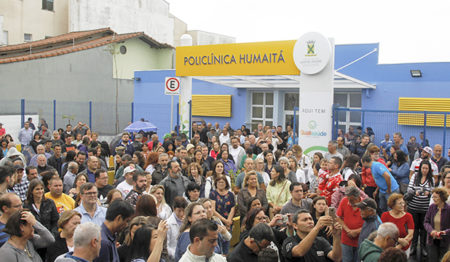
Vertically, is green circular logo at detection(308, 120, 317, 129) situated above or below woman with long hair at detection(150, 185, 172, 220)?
above

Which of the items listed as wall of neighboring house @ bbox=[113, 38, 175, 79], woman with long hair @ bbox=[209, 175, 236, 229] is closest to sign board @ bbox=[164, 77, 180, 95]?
woman with long hair @ bbox=[209, 175, 236, 229]

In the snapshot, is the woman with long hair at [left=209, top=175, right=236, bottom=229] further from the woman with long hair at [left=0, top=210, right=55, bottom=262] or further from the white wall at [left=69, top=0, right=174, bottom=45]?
the white wall at [left=69, top=0, right=174, bottom=45]

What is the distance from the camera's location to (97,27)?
3447cm

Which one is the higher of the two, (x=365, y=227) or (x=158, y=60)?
(x=158, y=60)

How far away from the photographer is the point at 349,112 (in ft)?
63.0

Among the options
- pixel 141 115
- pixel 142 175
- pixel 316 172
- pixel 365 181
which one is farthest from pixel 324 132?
pixel 141 115

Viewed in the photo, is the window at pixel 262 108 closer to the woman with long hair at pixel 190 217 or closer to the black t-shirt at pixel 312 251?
the woman with long hair at pixel 190 217

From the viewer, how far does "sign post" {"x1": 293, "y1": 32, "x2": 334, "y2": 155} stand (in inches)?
→ 503

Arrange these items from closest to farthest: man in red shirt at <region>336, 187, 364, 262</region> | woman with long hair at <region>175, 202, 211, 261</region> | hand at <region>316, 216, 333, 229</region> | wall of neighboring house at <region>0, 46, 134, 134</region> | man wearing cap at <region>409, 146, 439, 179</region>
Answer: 1. hand at <region>316, 216, 333, 229</region>
2. woman with long hair at <region>175, 202, 211, 261</region>
3. man in red shirt at <region>336, 187, 364, 262</region>
4. man wearing cap at <region>409, 146, 439, 179</region>
5. wall of neighboring house at <region>0, 46, 134, 134</region>

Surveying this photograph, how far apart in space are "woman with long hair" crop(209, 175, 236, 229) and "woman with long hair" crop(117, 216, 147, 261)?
9.41 ft

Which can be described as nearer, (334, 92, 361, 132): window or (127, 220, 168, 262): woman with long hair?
(127, 220, 168, 262): woman with long hair

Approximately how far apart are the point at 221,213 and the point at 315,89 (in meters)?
6.43

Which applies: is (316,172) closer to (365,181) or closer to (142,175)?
(365,181)

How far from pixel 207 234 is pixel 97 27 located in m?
32.7
